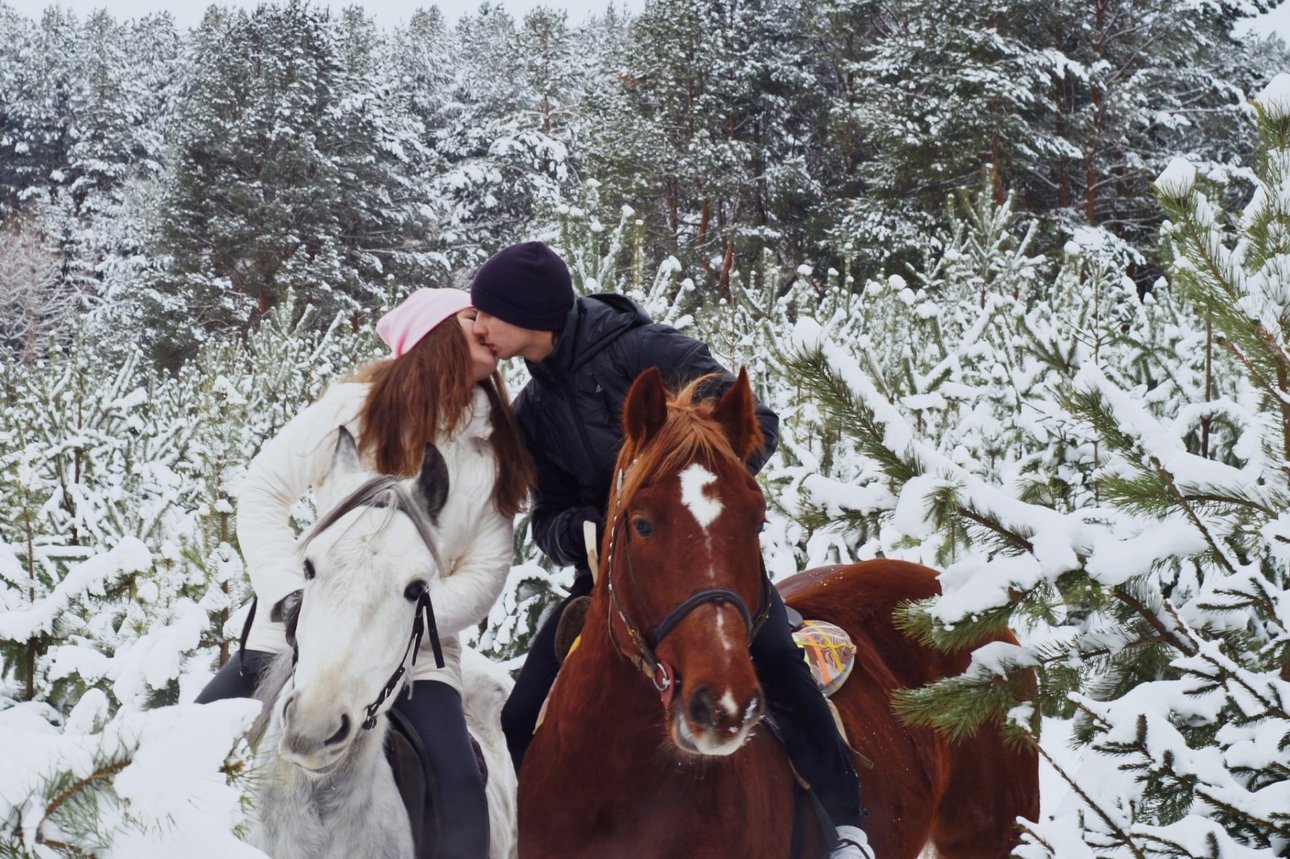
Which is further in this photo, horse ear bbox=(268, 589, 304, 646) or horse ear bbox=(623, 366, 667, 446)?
horse ear bbox=(623, 366, 667, 446)

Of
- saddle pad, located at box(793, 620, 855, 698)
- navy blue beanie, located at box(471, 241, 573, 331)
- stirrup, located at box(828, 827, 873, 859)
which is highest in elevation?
navy blue beanie, located at box(471, 241, 573, 331)

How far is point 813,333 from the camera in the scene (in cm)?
160

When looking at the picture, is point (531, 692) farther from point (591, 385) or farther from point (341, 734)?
point (341, 734)

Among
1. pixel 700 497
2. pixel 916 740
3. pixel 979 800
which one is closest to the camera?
pixel 700 497

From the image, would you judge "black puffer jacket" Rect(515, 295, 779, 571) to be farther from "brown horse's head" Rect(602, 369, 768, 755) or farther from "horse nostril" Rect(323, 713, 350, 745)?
"horse nostril" Rect(323, 713, 350, 745)

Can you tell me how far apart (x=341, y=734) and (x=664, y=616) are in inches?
27.0

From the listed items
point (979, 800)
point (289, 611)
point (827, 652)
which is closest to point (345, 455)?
point (289, 611)

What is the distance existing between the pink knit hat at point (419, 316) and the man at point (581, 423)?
0.29ft

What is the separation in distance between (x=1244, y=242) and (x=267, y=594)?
2.07m

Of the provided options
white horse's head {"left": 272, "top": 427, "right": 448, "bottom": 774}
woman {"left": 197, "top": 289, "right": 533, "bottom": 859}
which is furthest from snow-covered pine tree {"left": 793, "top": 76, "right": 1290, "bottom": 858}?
woman {"left": 197, "top": 289, "right": 533, "bottom": 859}

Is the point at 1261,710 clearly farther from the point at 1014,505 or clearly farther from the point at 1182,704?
the point at 1014,505

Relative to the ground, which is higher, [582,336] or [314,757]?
[582,336]

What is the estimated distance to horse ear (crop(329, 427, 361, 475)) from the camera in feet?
7.96

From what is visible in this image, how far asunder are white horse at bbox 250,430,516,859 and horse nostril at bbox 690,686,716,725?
644 mm
